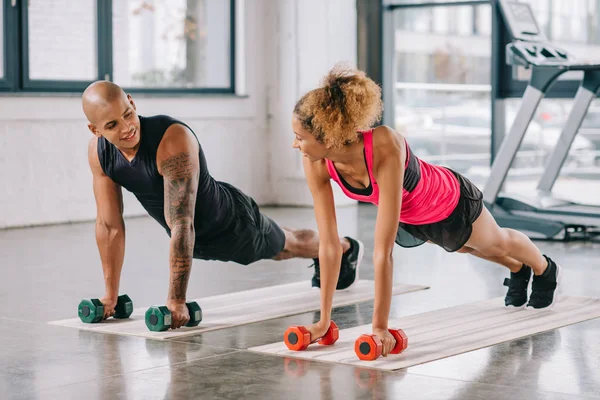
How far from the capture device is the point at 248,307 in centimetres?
371

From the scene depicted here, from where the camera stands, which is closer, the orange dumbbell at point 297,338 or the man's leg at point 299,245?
the orange dumbbell at point 297,338

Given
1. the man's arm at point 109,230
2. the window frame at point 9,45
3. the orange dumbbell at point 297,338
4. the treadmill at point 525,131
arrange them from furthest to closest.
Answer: the window frame at point 9,45 < the treadmill at point 525,131 < the man's arm at point 109,230 < the orange dumbbell at point 297,338

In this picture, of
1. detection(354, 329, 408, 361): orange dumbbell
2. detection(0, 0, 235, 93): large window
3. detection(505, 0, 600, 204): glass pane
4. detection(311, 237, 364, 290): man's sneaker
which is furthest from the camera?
detection(505, 0, 600, 204): glass pane

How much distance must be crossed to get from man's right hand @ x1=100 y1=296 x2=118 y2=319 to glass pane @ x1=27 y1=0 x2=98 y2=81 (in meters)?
3.52

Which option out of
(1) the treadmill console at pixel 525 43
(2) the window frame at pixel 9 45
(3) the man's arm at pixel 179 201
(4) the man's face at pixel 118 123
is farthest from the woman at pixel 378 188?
(2) the window frame at pixel 9 45

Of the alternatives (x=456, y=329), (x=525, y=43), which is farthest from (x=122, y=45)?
(x=456, y=329)

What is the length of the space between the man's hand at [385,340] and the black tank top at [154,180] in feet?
3.03

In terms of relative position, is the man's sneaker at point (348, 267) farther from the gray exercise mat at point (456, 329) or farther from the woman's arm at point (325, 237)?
the woman's arm at point (325, 237)

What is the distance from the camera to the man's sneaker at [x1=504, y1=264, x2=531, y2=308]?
12.0 ft

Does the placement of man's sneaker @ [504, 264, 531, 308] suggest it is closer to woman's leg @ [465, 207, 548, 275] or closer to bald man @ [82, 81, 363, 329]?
woman's leg @ [465, 207, 548, 275]

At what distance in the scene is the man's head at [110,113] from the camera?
3.14m

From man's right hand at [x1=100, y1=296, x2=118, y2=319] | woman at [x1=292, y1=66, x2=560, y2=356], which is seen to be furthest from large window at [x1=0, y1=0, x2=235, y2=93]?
woman at [x1=292, y1=66, x2=560, y2=356]

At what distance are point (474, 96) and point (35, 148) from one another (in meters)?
3.50

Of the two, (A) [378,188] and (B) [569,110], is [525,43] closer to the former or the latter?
(B) [569,110]
